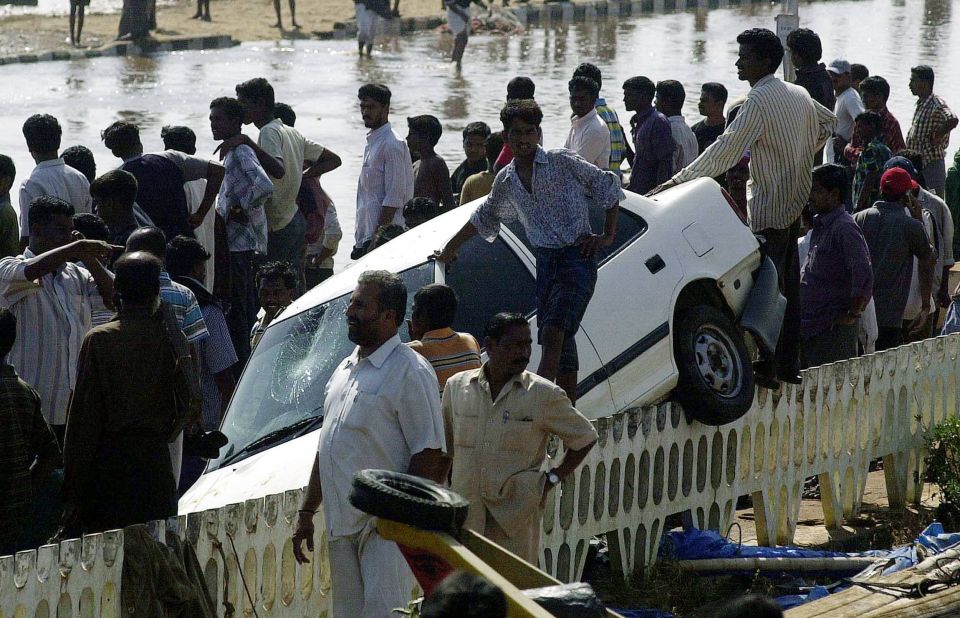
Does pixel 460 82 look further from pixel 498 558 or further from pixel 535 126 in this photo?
pixel 498 558

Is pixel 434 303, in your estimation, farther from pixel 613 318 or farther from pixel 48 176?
pixel 48 176

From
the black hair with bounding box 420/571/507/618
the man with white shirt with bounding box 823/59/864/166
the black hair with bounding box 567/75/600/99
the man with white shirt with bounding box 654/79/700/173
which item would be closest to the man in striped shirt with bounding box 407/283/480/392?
the black hair with bounding box 420/571/507/618

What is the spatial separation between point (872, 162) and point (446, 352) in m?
5.85

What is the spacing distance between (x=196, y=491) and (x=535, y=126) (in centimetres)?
219

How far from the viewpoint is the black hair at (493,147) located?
396 inches

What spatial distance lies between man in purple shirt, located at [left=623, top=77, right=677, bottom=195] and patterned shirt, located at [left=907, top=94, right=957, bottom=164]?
375cm

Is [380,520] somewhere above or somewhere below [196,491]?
above

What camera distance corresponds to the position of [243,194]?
923 centimetres

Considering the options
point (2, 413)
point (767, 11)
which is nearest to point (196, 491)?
point (2, 413)

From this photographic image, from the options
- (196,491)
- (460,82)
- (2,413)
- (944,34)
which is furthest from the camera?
(944,34)

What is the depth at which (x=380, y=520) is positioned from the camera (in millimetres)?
3992

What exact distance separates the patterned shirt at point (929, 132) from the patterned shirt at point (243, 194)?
658 cm

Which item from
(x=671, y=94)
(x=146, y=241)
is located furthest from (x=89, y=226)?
(x=671, y=94)

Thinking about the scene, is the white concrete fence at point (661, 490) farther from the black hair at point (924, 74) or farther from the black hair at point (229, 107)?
the black hair at point (924, 74)
